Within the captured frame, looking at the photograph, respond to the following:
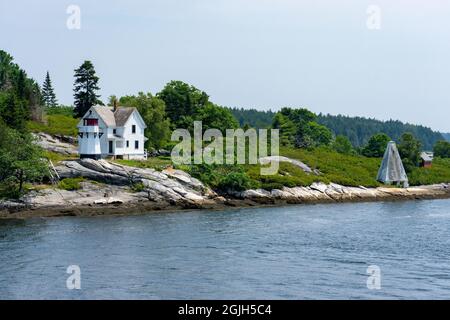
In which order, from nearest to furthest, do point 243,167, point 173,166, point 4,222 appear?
point 4,222 < point 173,166 < point 243,167

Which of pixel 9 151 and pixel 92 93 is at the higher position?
pixel 92 93

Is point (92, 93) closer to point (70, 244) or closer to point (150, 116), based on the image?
point (150, 116)

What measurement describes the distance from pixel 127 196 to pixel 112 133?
532 inches

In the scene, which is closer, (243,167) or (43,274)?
(43,274)

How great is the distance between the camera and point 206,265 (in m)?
40.9

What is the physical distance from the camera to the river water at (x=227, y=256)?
35062 millimetres

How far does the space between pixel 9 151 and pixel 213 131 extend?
43.7 metres

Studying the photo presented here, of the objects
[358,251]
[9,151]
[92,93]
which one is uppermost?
[92,93]

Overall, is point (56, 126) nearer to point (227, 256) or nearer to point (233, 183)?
point (233, 183)

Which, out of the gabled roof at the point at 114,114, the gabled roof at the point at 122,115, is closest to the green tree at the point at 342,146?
the gabled roof at the point at 122,115

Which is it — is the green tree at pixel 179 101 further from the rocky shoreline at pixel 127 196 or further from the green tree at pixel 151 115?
the rocky shoreline at pixel 127 196

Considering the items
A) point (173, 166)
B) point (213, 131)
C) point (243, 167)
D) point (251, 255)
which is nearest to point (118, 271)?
point (251, 255)

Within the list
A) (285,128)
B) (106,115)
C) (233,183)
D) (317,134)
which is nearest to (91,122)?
(106,115)

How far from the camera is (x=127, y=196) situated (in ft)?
223
